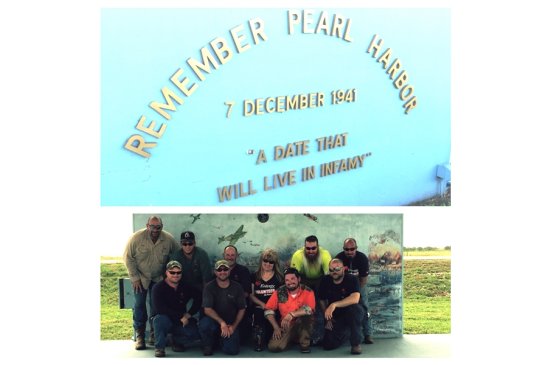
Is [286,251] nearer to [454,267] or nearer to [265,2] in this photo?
[454,267]

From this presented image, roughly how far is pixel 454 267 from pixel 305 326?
1.95 m

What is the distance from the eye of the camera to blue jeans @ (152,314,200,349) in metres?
13.1

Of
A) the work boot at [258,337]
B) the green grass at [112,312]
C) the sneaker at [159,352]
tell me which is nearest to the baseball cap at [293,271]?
the work boot at [258,337]

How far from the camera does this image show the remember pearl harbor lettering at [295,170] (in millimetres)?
12438

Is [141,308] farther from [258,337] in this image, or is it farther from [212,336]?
[258,337]

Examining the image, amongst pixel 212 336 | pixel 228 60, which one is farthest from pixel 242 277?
pixel 228 60

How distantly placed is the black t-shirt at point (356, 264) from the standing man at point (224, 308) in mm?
1418

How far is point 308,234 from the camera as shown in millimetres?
14383

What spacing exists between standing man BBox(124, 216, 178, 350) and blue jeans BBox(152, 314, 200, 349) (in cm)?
56

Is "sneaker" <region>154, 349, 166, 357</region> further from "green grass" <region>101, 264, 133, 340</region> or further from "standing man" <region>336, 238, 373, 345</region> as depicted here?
"green grass" <region>101, 264, 133, 340</region>

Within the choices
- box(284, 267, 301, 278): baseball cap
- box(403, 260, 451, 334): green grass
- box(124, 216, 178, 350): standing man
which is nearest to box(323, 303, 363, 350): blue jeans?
box(284, 267, 301, 278): baseball cap

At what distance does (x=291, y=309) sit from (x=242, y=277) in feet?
2.39

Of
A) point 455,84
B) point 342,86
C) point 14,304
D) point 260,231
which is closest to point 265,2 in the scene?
point 342,86

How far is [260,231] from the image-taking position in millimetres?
14383
